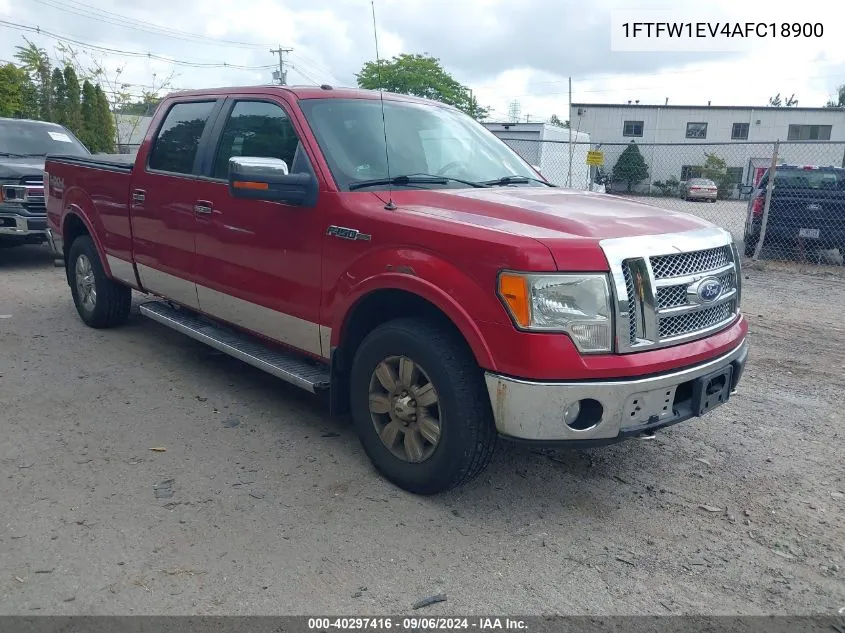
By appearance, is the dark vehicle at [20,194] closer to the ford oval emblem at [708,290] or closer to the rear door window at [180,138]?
the rear door window at [180,138]

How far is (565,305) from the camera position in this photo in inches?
116

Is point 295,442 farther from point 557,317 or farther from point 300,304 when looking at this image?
point 557,317

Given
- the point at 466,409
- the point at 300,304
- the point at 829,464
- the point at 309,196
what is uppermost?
the point at 309,196

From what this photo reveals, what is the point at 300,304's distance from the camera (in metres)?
4.03

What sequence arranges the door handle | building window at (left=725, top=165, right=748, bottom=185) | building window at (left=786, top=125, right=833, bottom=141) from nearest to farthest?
1. the door handle
2. building window at (left=725, top=165, right=748, bottom=185)
3. building window at (left=786, top=125, right=833, bottom=141)

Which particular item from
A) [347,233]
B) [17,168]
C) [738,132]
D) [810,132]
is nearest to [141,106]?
[17,168]

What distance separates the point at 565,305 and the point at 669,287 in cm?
55

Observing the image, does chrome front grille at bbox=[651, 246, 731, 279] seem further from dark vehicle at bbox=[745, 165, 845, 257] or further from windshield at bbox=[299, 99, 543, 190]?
dark vehicle at bbox=[745, 165, 845, 257]

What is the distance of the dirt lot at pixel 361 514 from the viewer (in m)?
2.78

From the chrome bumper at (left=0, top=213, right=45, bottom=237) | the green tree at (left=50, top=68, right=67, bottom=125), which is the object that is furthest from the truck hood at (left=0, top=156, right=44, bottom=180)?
the green tree at (left=50, top=68, right=67, bottom=125)

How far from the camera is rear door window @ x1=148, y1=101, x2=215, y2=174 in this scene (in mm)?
4914

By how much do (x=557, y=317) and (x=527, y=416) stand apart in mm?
439

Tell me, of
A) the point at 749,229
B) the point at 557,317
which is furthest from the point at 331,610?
the point at 749,229

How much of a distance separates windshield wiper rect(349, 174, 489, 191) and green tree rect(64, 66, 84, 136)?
23.1 m
